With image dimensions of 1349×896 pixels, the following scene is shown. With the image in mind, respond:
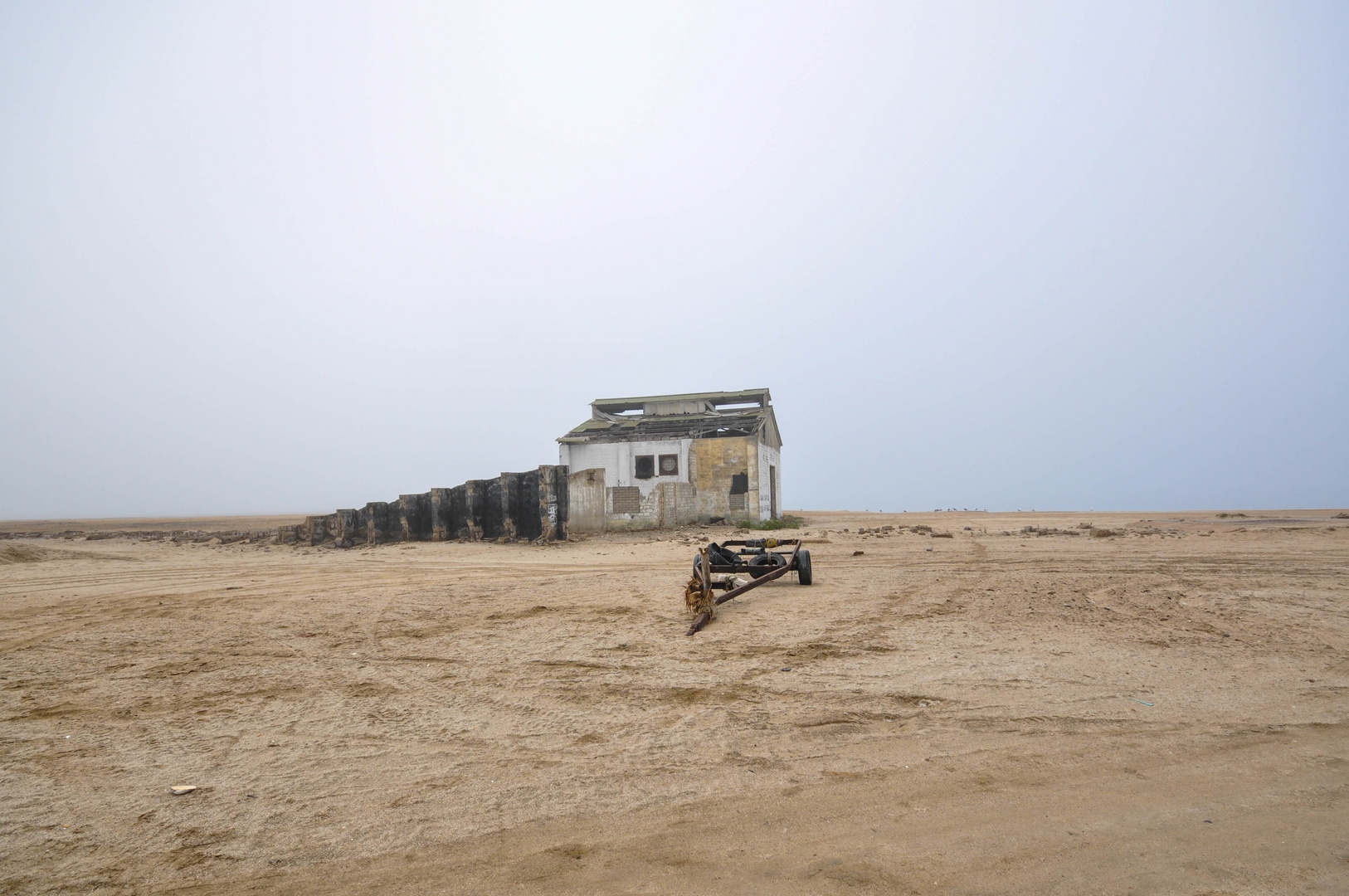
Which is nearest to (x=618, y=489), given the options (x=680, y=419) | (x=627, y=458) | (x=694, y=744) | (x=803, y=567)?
(x=627, y=458)

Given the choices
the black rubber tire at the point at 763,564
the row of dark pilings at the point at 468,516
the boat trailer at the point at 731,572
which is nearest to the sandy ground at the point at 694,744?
the boat trailer at the point at 731,572

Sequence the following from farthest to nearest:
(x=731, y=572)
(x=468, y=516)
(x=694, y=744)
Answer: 1. (x=468, y=516)
2. (x=731, y=572)
3. (x=694, y=744)

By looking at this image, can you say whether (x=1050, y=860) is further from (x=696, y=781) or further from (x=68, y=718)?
(x=68, y=718)

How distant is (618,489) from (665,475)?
5.37ft

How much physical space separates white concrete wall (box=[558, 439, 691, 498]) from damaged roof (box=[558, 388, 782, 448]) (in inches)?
9.3

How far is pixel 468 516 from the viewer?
1830 centimetres

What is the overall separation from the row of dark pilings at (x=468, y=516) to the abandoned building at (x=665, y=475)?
4.59 meters

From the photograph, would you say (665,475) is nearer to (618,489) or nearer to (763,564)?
(618,489)

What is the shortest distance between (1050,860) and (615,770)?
6.14 ft

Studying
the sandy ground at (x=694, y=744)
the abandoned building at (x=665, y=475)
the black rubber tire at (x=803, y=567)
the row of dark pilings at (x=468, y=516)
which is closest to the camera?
the sandy ground at (x=694, y=744)

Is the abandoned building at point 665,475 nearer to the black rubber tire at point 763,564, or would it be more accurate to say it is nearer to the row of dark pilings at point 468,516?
the row of dark pilings at point 468,516

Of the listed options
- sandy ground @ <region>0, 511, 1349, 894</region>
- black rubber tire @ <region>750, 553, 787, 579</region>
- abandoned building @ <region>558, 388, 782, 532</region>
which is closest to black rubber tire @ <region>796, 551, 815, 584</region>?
black rubber tire @ <region>750, 553, 787, 579</region>

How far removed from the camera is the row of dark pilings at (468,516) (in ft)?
57.8

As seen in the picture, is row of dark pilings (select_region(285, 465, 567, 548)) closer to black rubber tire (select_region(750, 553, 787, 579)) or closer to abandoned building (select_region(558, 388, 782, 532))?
abandoned building (select_region(558, 388, 782, 532))
